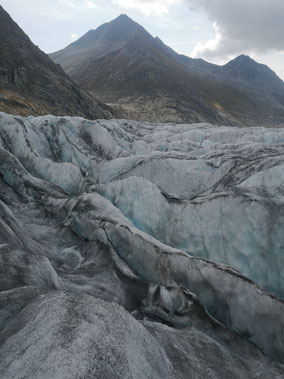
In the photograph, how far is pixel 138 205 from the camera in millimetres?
10914

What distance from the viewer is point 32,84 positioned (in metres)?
50.7

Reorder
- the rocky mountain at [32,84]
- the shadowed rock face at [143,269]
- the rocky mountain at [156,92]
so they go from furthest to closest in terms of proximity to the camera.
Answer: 1. the rocky mountain at [156,92]
2. the rocky mountain at [32,84]
3. the shadowed rock face at [143,269]

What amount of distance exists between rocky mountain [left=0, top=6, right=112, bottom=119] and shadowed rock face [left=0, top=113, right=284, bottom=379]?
29.9m

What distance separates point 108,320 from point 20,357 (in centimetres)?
120

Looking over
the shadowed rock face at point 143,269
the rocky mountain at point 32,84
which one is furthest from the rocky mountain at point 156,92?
the shadowed rock face at point 143,269

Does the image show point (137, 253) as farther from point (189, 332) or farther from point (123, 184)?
point (123, 184)

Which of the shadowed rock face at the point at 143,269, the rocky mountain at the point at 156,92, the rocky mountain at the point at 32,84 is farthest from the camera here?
the rocky mountain at the point at 156,92

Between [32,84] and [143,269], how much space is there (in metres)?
49.3

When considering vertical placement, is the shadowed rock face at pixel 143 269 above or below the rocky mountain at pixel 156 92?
below

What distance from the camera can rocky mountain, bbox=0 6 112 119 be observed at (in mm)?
43719

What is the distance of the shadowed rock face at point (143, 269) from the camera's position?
14.2 feet

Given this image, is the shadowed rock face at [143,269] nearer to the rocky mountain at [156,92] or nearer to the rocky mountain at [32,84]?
the rocky mountain at [32,84]

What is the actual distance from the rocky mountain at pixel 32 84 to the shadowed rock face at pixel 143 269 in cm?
2993

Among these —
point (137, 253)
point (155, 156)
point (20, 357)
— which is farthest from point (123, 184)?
point (20, 357)
